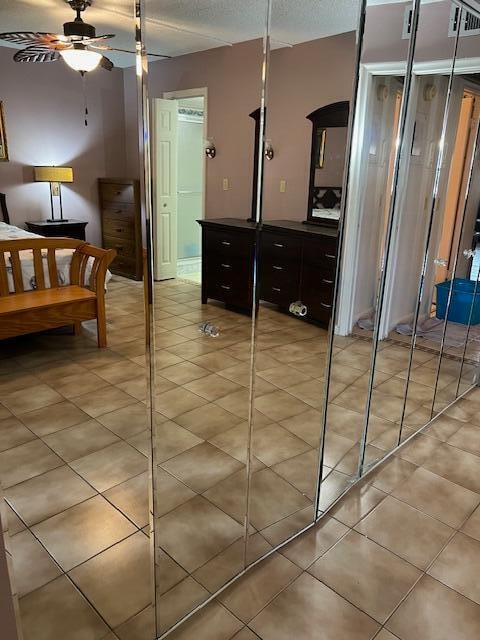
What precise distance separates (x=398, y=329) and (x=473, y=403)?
2.09 ft

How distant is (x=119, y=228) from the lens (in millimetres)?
2199

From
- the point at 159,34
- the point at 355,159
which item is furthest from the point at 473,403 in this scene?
the point at 159,34

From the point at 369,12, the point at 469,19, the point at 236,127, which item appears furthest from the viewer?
the point at 469,19

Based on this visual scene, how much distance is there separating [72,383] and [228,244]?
59.0 inches

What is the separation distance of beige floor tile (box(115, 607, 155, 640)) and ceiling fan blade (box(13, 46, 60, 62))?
7.41ft

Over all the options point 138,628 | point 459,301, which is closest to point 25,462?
point 138,628

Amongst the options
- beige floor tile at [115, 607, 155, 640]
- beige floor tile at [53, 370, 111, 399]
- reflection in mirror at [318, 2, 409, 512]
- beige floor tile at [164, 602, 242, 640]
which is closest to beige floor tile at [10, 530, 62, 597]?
beige floor tile at [115, 607, 155, 640]

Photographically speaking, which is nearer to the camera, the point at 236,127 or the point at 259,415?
the point at 236,127

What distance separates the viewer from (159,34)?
1.58 meters

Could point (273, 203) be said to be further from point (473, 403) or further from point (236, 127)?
point (473, 403)

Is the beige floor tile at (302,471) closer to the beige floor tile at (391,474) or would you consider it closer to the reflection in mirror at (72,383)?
the beige floor tile at (391,474)

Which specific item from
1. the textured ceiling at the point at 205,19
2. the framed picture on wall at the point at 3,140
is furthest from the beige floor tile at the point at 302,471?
the framed picture on wall at the point at 3,140

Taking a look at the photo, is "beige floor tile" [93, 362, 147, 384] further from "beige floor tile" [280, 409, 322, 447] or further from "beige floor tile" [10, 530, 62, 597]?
"beige floor tile" [10, 530, 62, 597]

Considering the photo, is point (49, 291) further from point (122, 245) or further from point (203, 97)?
point (203, 97)
